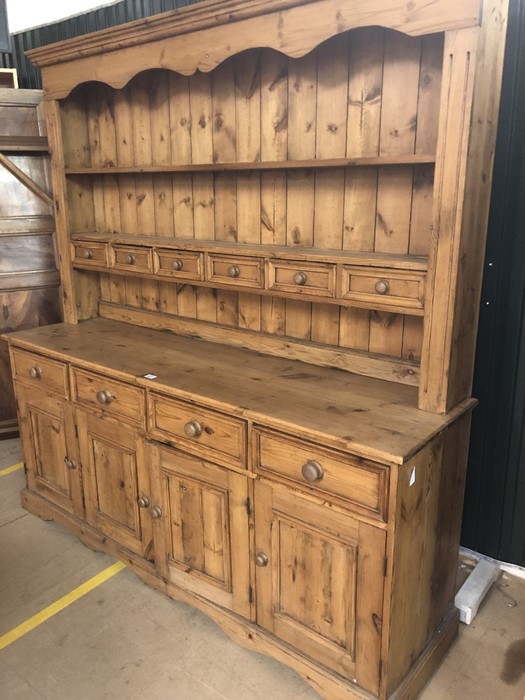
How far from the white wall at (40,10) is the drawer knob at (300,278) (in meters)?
2.37

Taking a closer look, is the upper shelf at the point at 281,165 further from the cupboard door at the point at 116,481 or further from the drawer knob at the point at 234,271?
the cupboard door at the point at 116,481

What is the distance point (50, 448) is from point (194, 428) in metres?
1.01

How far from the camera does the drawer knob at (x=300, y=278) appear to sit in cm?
201

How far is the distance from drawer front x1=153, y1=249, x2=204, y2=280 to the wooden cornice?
653 mm

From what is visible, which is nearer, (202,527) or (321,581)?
(321,581)

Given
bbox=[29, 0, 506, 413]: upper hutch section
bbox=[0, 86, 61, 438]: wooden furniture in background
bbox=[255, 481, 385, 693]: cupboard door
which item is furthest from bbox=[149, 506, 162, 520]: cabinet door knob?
bbox=[0, 86, 61, 438]: wooden furniture in background

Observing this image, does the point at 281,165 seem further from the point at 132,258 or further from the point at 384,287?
the point at 132,258

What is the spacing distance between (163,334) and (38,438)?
2.41 ft

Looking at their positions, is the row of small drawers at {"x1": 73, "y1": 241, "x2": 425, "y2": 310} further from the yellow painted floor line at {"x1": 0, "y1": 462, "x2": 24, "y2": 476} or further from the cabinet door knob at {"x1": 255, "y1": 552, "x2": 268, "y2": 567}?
the yellow painted floor line at {"x1": 0, "y1": 462, "x2": 24, "y2": 476}

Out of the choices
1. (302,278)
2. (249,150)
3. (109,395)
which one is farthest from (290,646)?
(249,150)

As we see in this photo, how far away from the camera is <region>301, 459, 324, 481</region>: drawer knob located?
1677 mm

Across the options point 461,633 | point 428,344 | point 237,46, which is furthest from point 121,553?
point 237,46

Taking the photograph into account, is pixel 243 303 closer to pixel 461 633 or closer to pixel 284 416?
pixel 284 416

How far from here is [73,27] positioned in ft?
12.2
